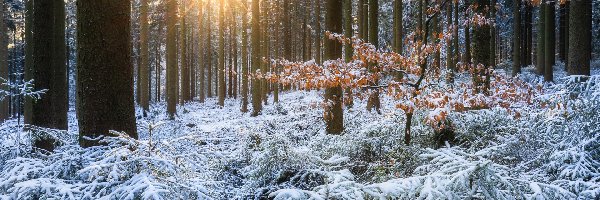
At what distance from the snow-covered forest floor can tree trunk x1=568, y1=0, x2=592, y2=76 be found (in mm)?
7984

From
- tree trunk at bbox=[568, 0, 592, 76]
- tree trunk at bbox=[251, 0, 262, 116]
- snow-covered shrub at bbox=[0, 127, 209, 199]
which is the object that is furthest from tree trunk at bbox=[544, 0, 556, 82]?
snow-covered shrub at bbox=[0, 127, 209, 199]

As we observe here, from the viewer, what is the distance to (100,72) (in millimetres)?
4656

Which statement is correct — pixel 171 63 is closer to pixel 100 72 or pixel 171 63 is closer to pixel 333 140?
pixel 333 140

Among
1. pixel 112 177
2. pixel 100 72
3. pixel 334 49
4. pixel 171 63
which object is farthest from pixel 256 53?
pixel 112 177

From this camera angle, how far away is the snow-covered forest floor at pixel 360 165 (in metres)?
3.17

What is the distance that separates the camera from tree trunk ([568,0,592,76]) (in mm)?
13227

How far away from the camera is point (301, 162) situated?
5688 millimetres

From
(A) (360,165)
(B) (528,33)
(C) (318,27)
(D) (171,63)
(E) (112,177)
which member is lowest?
(A) (360,165)

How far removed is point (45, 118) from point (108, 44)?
14.0 ft

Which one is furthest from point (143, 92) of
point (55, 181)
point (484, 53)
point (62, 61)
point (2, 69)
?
point (55, 181)

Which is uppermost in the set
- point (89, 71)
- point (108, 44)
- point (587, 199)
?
point (108, 44)

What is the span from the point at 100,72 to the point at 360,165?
344 centimetres

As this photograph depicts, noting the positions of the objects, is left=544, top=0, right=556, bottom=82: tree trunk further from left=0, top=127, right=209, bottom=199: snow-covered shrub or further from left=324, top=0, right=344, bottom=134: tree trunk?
left=0, top=127, right=209, bottom=199: snow-covered shrub

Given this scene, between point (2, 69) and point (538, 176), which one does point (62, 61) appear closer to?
point (538, 176)
